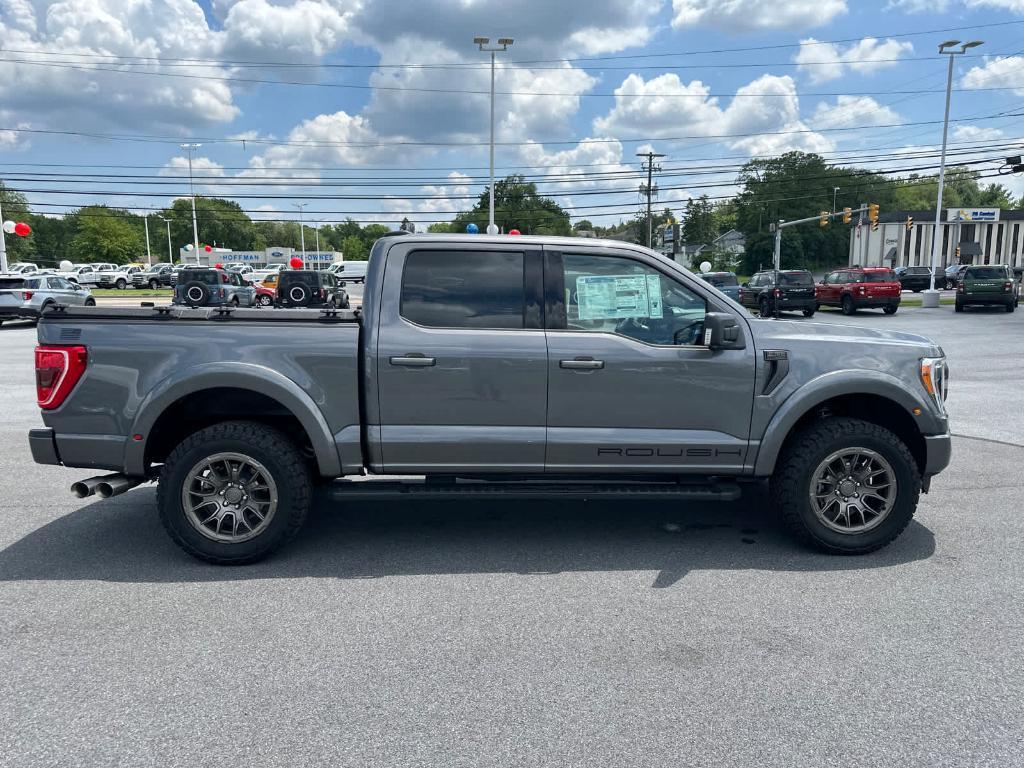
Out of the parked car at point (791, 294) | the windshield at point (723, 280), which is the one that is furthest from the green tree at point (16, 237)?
the parked car at point (791, 294)

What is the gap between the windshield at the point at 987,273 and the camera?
28.9m

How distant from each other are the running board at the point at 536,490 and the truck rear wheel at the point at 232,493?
14.0 inches

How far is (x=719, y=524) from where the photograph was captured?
5.21 m

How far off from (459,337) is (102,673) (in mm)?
2413

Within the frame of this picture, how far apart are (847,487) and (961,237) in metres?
105

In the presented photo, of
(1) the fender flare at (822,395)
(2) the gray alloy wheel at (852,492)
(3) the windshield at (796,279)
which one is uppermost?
(3) the windshield at (796,279)

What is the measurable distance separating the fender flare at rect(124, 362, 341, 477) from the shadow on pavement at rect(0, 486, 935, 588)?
82 centimetres

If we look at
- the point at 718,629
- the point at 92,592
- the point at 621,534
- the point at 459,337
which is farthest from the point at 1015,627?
the point at 92,592

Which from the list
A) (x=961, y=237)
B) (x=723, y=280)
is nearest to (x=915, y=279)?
(x=723, y=280)

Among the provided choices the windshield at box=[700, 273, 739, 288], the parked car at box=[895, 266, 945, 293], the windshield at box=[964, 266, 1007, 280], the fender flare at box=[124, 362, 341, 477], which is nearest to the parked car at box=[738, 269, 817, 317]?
the windshield at box=[700, 273, 739, 288]

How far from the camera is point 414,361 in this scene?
4.31m

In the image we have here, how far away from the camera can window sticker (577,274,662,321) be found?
4547 mm

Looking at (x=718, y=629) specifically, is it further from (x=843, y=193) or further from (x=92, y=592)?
(x=843, y=193)

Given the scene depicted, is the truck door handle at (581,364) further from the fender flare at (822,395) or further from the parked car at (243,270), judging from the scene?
the parked car at (243,270)
